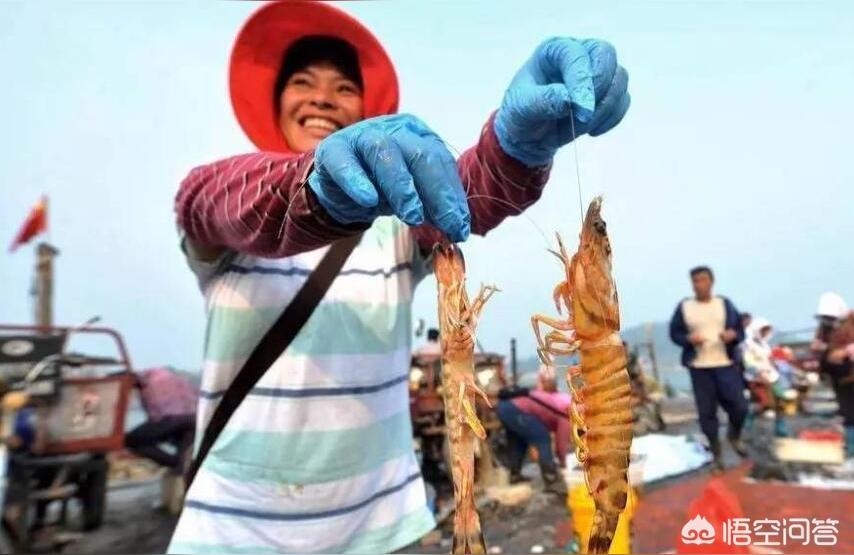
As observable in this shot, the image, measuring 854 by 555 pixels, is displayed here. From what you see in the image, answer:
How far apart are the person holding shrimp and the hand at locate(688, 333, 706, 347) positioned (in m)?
3.77

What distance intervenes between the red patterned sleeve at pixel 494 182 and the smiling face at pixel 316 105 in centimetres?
53

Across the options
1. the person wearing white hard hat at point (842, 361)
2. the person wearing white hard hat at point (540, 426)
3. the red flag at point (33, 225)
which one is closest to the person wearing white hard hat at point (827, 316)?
the person wearing white hard hat at point (842, 361)

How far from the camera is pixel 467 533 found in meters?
1.28

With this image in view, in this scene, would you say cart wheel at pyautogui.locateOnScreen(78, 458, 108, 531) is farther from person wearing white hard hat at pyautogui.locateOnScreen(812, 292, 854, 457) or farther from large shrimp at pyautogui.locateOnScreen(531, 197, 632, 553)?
person wearing white hard hat at pyautogui.locateOnScreen(812, 292, 854, 457)

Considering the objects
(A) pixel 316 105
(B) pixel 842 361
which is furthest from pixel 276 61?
(B) pixel 842 361

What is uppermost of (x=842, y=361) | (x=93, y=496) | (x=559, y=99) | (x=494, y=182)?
(x=559, y=99)

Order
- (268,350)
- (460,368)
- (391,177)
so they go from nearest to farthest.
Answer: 1. (391,177)
2. (460,368)
3. (268,350)

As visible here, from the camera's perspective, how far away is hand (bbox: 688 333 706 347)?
5.09 meters

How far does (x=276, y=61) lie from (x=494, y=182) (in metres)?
0.99

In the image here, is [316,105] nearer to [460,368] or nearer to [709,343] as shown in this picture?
[460,368]

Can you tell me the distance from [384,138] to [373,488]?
1119 millimetres

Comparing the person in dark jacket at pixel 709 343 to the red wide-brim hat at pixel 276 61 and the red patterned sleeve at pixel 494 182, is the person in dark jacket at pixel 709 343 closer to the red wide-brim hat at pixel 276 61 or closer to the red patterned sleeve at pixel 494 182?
the red wide-brim hat at pixel 276 61

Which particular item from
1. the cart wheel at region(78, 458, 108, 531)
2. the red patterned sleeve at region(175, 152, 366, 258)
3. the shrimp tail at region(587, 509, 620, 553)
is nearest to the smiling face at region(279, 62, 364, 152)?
the red patterned sleeve at region(175, 152, 366, 258)

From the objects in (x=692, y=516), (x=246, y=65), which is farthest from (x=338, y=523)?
(x=246, y=65)
